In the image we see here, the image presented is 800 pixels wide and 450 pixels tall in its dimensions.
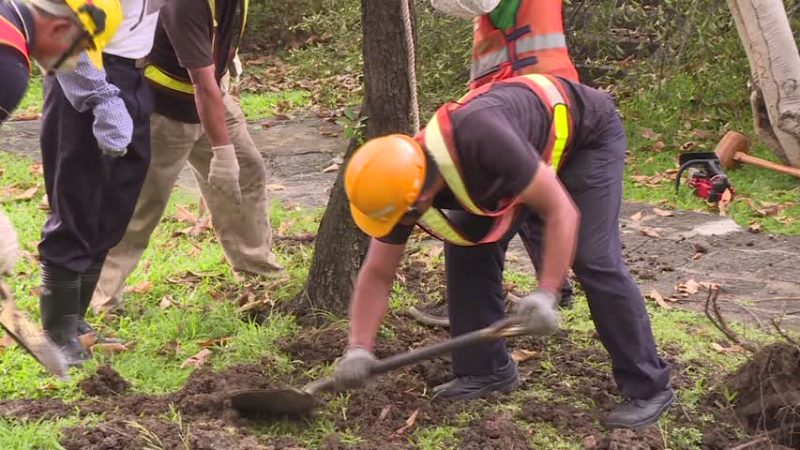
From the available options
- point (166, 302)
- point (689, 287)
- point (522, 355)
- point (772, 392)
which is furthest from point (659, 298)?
point (166, 302)

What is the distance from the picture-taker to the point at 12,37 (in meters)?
2.93

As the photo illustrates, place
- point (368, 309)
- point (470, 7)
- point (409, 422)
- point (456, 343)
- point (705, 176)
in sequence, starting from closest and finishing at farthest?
1. point (456, 343)
2. point (368, 309)
3. point (409, 422)
4. point (470, 7)
5. point (705, 176)

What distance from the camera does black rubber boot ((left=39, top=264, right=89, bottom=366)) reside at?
4.23 meters

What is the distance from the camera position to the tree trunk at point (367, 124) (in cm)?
442

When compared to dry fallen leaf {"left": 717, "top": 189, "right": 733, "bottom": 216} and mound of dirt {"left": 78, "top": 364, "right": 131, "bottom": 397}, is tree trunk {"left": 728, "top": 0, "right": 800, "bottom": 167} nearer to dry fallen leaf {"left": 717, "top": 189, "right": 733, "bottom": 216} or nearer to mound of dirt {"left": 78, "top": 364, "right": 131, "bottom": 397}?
dry fallen leaf {"left": 717, "top": 189, "right": 733, "bottom": 216}

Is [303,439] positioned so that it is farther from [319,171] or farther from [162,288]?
[319,171]

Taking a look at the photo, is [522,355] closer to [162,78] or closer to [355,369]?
[355,369]

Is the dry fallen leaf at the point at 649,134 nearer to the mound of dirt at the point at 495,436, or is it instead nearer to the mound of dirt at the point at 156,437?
the mound of dirt at the point at 495,436

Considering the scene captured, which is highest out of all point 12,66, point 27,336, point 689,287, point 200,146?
point 12,66

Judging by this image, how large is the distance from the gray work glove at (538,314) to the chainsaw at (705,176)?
4.00 metres

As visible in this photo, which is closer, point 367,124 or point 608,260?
point 608,260

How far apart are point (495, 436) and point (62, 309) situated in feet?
Answer: 6.37

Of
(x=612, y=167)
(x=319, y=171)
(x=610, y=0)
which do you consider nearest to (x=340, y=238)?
(x=612, y=167)

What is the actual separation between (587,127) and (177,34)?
173 centimetres
